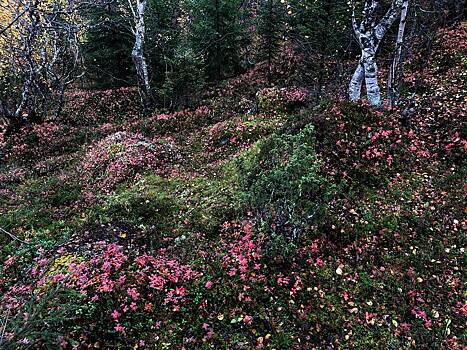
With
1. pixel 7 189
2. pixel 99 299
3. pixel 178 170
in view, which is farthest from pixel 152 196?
pixel 7 189

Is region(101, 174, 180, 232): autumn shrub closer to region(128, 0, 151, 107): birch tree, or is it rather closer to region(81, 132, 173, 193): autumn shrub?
region(81, 132, 173, 193): autumn shrub

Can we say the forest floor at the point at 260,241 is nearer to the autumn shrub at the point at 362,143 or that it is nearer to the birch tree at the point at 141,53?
the autumn shrub at the point at 362,143

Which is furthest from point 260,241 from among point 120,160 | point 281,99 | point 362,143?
point 281,99

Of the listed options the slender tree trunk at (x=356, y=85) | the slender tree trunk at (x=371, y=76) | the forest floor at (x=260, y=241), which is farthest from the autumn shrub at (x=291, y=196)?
the slender tree trunk at (x=356, y=85)

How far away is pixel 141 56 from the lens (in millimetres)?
16344

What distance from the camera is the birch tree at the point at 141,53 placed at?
51.6 ft

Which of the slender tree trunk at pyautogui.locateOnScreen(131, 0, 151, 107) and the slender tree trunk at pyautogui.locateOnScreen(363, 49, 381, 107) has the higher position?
the slender tree trunk at pyautogui.locateOnScreen(131, 0, 151, 107)

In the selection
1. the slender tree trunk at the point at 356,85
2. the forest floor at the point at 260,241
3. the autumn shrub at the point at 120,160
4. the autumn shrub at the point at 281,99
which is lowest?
the forest floor at the point at 260,241

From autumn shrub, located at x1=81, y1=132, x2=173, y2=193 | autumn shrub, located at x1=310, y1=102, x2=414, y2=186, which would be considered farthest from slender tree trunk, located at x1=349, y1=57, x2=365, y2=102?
autumn shrub, located at x1=81, y1=132, x2=173, y2=193

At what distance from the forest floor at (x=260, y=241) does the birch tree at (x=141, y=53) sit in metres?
6.20

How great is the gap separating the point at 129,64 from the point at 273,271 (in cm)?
1889

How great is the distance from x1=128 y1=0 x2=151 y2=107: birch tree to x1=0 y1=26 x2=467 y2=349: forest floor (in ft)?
20.3

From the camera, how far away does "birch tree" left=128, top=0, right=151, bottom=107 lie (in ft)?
51.6

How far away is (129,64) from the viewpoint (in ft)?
69.2
